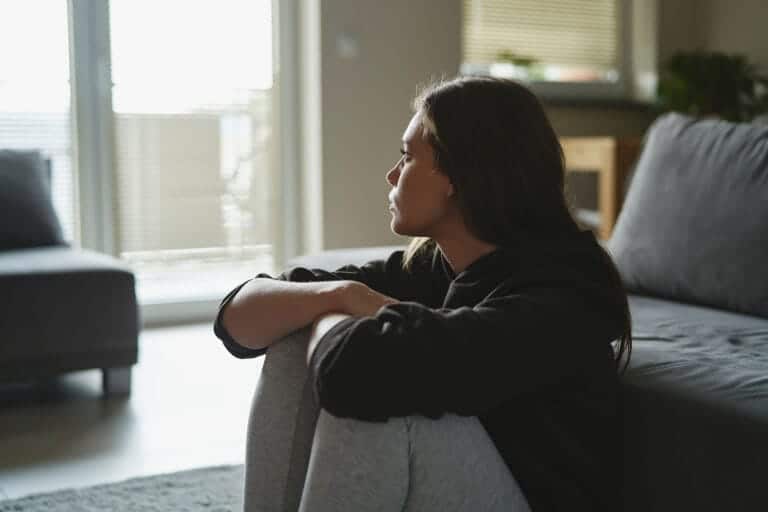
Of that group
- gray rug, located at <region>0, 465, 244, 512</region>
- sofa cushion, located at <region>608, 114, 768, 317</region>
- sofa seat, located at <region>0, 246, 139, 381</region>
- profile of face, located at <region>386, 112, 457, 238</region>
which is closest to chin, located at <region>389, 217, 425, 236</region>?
profile of face, located at <region>386, 112, 457, 238</region>

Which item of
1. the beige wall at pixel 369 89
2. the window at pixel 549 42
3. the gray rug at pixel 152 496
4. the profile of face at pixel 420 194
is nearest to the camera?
the profile of face at pixel 420 194

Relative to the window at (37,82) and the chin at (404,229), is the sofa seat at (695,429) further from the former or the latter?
the window at (37,82)

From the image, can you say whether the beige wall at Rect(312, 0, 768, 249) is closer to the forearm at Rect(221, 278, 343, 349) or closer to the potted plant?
the potted plant

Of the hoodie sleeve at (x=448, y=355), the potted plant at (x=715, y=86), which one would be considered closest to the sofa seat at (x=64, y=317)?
the hoodie sleeve at (x=448, y=355)

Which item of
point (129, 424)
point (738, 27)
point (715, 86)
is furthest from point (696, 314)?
point (738, 27)

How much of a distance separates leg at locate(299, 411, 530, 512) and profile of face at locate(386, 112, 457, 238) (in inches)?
11.8

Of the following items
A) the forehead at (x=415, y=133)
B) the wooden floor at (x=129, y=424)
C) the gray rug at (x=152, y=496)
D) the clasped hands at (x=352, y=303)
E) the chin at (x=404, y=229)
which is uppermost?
the forehead at (x=415, y=133)

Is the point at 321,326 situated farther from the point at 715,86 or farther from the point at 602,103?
the point at 602,103

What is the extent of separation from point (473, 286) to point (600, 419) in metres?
0.24

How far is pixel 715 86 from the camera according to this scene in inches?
163

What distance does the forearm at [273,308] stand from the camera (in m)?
1.22

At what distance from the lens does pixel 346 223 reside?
4074 millimetres

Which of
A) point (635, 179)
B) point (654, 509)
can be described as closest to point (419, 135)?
point (654, 509)

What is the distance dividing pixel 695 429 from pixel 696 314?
73 cm
